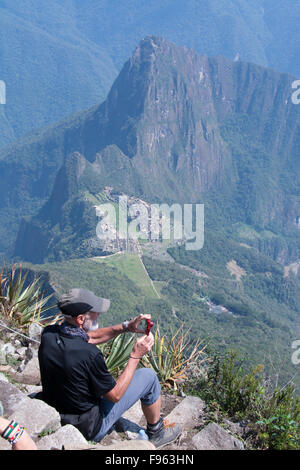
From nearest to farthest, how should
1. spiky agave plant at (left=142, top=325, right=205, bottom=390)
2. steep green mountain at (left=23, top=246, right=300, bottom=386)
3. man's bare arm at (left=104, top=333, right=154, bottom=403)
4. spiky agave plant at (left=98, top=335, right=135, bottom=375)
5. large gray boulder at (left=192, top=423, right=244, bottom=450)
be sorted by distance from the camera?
man's bare arm at (left=104, top=333, right=154, bottom=403)
large gray boulder at (left=192, top=423, right=244, bottom=450)
spiky agave plant at (left=98, top=335, right=135, bottom=375)
spiky agave plant at (left=142, top=325, right=205, bottom=390)
steep green mountain at (left=23, top=246, right=300, bottom=386)

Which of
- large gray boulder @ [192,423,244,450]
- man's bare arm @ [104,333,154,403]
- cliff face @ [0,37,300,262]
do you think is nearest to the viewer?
man's bare arm @ [104,333,154,403]

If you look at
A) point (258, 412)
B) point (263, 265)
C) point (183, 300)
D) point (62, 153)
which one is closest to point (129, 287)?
point (183, 300)

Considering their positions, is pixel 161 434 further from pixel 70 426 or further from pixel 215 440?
pixel 70 426

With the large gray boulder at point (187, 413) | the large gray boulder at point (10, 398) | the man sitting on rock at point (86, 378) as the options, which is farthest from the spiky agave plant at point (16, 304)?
the man sitting on rock at point (86, 378)

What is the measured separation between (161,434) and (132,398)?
486 mm

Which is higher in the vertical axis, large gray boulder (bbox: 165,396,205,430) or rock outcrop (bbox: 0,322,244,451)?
rock outcrop (bbox: 0,322,244,451)

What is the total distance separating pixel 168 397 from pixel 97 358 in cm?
223

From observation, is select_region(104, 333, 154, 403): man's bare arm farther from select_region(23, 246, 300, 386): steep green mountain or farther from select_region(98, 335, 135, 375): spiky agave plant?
select_region(23, 246, 300, 386): steep green mountain

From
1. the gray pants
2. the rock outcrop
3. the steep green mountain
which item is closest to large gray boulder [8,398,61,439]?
the rock outcrop

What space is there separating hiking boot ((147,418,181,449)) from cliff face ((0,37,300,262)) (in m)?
119

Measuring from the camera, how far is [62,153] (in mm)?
181625

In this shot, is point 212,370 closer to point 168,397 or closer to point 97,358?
point 168,397

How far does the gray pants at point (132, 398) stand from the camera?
3.85 metres

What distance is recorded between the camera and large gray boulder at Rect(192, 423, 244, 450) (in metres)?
4.00
